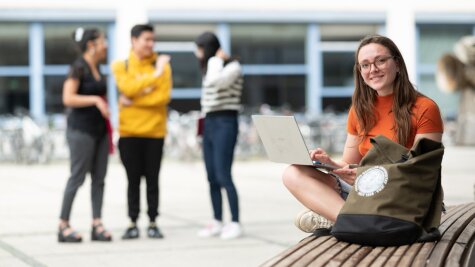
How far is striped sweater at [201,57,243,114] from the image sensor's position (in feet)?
28.5

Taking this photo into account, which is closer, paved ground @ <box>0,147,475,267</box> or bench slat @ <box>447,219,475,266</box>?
bench slat @ <box>447,219,475,266</box>

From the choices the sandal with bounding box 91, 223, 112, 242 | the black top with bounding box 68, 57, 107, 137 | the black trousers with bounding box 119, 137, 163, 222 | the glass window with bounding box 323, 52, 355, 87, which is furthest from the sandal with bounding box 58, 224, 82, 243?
the glass window with bounding box 323, 52, 355, 87

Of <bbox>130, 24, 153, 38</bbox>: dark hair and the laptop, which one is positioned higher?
<bbox>130, 24, 153, 38</bbox>: dark hair

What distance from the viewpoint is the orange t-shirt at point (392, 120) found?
16.2 ft

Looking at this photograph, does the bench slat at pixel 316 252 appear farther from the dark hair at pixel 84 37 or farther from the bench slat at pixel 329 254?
the dark hair at pixel 84 37

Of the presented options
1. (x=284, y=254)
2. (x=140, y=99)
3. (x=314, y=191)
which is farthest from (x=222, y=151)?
(x=284, y=254)

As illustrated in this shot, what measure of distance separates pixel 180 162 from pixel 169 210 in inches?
408

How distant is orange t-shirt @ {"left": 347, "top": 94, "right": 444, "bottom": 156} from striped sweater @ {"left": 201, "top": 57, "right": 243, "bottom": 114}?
3464mm

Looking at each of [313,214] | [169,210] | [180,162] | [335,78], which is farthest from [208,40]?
[335,78]

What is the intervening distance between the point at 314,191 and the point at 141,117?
385cm

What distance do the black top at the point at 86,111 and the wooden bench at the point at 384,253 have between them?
4277 mm

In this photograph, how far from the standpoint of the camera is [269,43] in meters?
28.3

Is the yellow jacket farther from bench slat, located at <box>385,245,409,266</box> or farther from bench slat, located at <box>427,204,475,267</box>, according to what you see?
bench slat, located at <box>385,245,409,266</box>

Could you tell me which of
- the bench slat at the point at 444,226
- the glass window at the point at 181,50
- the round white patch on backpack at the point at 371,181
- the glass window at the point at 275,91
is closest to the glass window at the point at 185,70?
the glass window at the point at 181,50
